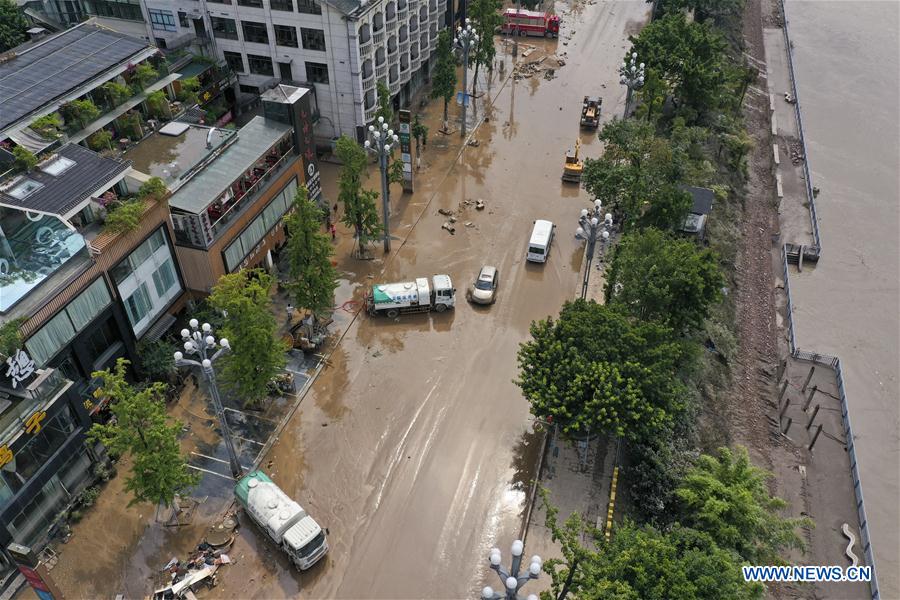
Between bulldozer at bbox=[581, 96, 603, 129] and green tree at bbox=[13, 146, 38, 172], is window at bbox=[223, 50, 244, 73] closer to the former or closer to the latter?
green tree at bbox=[13, 146, 38, 172]

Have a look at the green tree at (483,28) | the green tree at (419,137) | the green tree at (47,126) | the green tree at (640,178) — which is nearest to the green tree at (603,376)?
the green tree at (640,178)

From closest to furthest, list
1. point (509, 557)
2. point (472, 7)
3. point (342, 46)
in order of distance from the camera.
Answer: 1. point (509, 557)
2. point (342, 46)
3. point (472, 7)

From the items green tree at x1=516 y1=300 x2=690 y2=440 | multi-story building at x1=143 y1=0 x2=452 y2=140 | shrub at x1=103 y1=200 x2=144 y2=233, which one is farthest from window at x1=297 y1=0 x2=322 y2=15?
green tree at x1=516 y1=300 x2=690 y2=440

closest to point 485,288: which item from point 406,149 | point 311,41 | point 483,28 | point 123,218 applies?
point 406,149

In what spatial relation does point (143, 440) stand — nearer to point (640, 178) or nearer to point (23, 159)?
point (23, 159)

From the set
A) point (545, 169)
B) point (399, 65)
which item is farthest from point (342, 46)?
point (545, 169)

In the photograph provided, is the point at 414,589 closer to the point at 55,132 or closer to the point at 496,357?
the point at 496,357

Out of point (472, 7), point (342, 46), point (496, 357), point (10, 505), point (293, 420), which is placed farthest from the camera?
point (472, 7)
